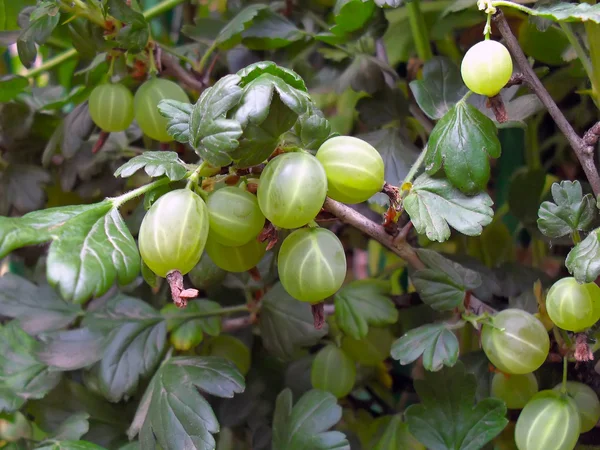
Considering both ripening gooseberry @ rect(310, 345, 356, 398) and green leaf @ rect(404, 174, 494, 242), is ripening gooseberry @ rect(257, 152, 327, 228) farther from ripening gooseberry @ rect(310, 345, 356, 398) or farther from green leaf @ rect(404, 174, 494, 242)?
Answer: ripening gooseberry @ rect(310, 345, 356, 398)

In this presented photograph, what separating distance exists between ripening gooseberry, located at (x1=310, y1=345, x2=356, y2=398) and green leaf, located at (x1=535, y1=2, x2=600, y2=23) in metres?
0.36

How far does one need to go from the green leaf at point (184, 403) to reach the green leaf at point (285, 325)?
79mm

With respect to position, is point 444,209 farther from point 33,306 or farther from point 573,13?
point 33,306

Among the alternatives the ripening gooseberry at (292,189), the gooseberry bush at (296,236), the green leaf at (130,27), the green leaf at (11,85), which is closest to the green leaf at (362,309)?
the gooseberry bush at (296,236)

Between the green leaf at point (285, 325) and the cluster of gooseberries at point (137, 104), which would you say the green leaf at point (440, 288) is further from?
the cluster of gooseberries at point (137, 104)

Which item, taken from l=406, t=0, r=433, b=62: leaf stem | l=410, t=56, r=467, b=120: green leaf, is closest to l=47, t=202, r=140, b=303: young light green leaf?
l=410, t=56, r=467, b=120: green leaf

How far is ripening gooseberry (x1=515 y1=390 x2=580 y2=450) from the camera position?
0.41 meters

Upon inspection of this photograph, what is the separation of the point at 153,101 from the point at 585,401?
0.47 metres

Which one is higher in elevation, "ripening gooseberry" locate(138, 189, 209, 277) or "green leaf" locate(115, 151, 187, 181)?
"green leaf" locate(115, 151, 187, 181)

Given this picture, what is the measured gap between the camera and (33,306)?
2.06ft

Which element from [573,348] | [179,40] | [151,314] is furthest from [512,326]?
[179,40]

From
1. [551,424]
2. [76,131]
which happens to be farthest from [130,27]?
[551,424]

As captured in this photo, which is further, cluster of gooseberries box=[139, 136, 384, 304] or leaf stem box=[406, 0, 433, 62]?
leaf stem box=[406, 0, 433, 62]

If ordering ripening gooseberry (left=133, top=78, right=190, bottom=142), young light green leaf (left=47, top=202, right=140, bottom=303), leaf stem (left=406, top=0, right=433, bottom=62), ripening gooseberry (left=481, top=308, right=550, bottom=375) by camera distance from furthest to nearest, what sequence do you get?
leaf stem (left=406, top=0, right=433, bottom=62) → ripening gooseberry (left=133, top=78, right=190, bottom=142) → ripening gooseberry (left=481, top=308, right=550, bottom=375) → young light green leaf (left=47, top=202, right=140, bottom=303)
